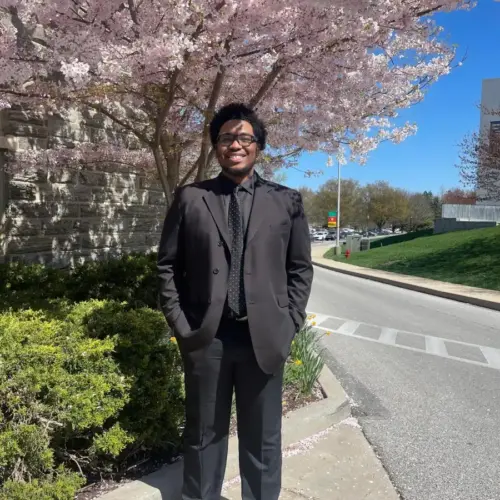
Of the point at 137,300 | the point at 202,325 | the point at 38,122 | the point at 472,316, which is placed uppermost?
the point at 38,122

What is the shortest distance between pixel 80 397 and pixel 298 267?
128cm

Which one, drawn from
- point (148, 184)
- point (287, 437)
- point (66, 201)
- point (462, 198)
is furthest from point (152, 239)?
point (462, 198)

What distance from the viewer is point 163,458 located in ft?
10.1

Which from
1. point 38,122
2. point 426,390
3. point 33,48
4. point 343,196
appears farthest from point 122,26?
point 343,196

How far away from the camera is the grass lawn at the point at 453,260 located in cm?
1590

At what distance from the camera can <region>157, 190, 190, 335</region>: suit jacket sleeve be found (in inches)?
93.0

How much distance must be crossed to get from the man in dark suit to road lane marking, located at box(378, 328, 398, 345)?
17.0ft

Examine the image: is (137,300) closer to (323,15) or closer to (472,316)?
(323,15)

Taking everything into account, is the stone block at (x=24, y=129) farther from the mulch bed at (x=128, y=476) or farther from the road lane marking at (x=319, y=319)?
the road lane marking at (x=319, y=319)

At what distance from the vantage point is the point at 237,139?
2.44 m

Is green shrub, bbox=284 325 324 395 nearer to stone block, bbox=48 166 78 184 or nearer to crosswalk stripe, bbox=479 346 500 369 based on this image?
crosswalk stripe, bbox=479 346 500 369

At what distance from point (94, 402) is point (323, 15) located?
3074 millimetres

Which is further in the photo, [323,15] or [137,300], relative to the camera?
[137,300]

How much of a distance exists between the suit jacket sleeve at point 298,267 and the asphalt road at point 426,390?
1.46 m
